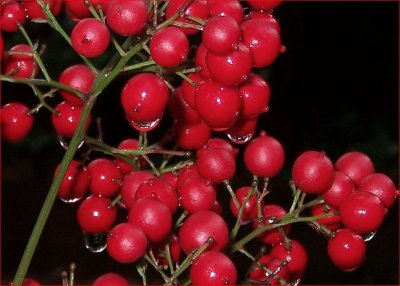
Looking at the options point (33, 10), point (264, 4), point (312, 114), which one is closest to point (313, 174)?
A: point (264, 4)

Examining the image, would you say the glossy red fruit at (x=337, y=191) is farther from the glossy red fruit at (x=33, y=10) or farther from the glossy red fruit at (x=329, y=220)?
the glossy red fruit at (x=33, y=10)

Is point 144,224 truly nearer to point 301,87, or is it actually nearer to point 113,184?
point 113,184

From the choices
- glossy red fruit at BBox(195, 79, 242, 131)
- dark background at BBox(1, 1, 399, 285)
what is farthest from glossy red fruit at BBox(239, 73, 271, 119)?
dark background at BBox(1, 1, 399, 285)

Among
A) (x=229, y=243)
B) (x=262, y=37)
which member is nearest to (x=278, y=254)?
(x=229, y=243)

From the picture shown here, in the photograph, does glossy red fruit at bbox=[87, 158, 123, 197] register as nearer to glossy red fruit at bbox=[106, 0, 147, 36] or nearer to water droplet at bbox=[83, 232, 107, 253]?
water droplet at bbox=[83, 232, 107, 253]

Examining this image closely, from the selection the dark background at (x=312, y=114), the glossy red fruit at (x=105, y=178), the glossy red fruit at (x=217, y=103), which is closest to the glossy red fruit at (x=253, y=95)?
the glossy red fruit at (x=217, y=103)
